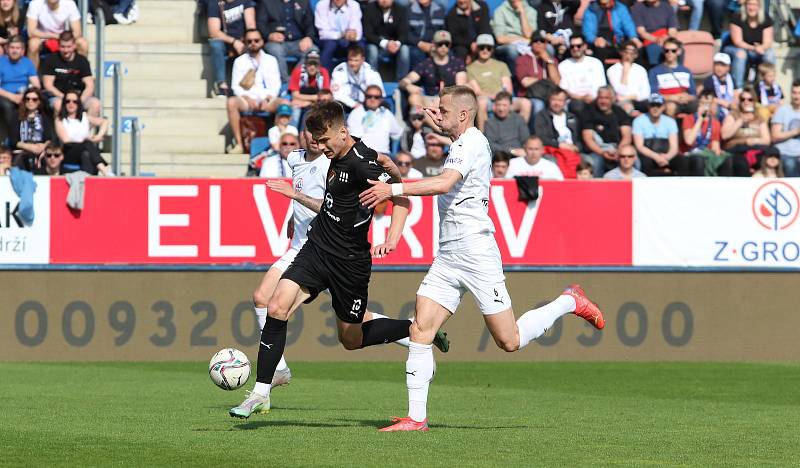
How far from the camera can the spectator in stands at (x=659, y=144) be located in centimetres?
1977

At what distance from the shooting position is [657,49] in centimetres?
2238

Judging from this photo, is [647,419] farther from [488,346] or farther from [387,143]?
[387,143]

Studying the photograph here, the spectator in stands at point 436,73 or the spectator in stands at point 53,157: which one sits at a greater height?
the spectator in stands at point 436,73

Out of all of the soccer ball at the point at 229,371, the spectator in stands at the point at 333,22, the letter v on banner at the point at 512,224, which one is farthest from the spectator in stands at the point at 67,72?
the soccer ball at the point at 229,371

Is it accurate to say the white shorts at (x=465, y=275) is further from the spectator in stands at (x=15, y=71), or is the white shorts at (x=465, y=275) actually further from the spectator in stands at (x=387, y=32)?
the spectator in stands at (x=387, y=32)

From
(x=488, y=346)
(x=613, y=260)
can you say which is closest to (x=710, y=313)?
(x=613, y=260)

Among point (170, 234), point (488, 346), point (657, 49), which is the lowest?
point (488, 346)

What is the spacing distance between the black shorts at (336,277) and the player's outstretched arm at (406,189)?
989 millimetres

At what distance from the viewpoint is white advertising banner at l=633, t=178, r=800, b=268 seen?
17.5 metres

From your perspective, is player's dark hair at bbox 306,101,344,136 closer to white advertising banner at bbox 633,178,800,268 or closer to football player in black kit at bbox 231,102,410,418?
football player in black kit at bbox 231,102,410,418

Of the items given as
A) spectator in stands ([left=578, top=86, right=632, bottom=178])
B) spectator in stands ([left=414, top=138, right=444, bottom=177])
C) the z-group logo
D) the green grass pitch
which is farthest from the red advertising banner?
spectator in stands ([left=578, top=86, right=632, bottom=178])

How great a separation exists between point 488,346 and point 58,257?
500 centimetres

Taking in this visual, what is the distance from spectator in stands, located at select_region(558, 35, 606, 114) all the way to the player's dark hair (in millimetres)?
11836

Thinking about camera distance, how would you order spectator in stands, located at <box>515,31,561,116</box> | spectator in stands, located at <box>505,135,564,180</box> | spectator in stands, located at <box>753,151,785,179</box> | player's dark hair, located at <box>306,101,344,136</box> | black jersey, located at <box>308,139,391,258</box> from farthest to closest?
1. spectator in stands, located at <box>515,31,561,116</box>
2. spectator in stands, located at <box>753,151,785,179</box>
3. spectator in stands, located at <box>505,135,564,180</box>
4. black jersey, located at <box>308,139,391,258</box>
5. player's dark hair, located at <box>306,101,344,136</box>
